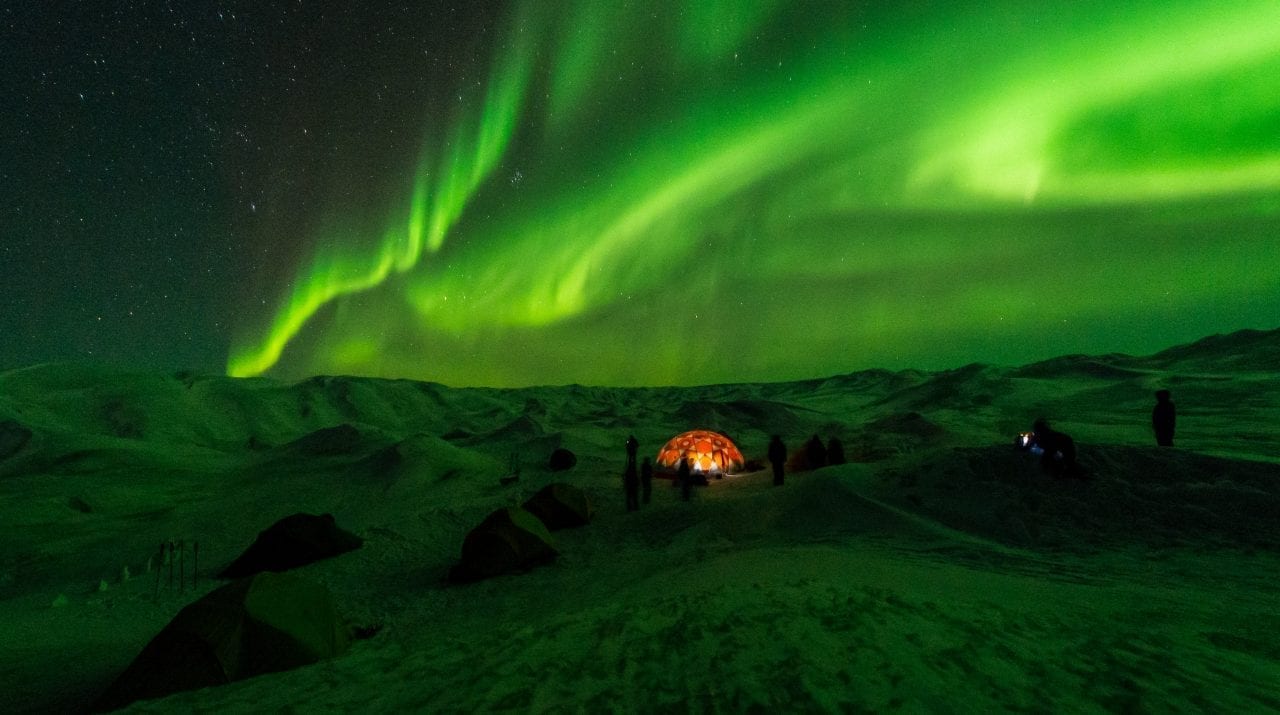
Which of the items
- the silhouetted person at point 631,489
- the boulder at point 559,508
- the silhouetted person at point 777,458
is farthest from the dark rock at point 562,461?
the silhouetted person at point 777,458

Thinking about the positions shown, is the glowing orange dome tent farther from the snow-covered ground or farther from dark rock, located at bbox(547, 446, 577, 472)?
dark rock, located at bbox(547, 446, 577, 472)

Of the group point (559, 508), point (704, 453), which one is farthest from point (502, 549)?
point (704, 453)

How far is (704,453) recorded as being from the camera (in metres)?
25.6

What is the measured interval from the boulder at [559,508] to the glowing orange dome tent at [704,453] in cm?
786

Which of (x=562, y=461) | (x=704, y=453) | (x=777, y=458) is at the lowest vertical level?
(x=562, y=461)

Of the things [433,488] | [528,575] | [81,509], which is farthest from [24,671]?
[81,509]

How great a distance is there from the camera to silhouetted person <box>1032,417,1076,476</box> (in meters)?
14.1

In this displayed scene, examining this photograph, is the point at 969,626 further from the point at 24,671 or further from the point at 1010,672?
the point at 24,671

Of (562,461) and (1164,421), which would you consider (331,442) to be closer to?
(562,461)

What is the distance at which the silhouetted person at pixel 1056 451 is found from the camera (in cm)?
1415

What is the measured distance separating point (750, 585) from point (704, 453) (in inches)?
677

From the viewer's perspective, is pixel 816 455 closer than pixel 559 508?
No

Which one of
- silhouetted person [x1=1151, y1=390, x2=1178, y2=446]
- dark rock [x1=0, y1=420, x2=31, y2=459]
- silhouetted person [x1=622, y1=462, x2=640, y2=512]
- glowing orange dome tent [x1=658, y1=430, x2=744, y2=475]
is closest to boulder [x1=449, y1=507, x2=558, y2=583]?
silhouetted person [x1=622, y1=462, x2=640, y2=512]

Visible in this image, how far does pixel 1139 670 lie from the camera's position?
536 cm
